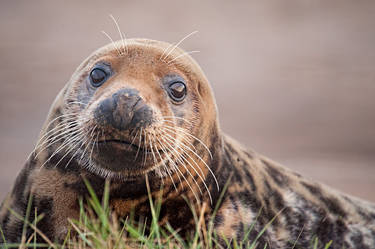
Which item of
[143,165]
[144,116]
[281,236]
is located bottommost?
[281,236]

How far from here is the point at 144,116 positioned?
446 cm

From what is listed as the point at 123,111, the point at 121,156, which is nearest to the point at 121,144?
the point at 121,156

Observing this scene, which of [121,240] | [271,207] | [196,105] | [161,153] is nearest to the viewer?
[121,240]

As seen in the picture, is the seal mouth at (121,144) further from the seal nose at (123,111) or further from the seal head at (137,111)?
the seal nose at (123,111)

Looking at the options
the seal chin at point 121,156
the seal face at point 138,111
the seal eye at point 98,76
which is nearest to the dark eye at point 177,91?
the seal face at point 138,111

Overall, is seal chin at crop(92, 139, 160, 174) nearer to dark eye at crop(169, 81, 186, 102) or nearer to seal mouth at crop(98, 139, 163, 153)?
seal mouth at crop(98, 139, 163, 153)

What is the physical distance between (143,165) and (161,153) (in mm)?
236

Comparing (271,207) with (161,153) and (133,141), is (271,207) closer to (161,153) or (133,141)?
(161,153)

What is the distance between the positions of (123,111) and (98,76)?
2.70ft

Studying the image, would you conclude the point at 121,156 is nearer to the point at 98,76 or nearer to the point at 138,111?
the point at 138,111

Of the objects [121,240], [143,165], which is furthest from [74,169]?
[121,240]

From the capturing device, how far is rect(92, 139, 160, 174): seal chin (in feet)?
14.4

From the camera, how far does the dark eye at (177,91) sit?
16.8 ft

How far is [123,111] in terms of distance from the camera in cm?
434
